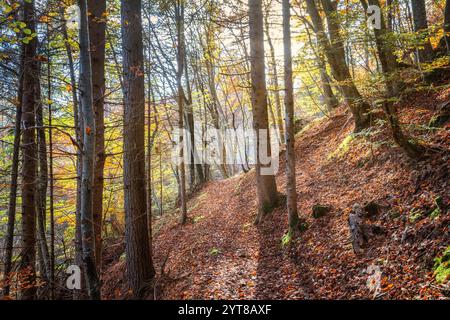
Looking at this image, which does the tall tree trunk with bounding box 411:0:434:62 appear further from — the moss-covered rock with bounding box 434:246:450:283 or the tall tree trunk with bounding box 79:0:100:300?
the tall tree trunk with bounding box 79:0:100:300

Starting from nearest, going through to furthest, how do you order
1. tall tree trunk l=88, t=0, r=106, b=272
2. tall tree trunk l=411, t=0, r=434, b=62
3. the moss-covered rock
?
the moss-covered rock < tall tree trunk l=88, t=0, r=106, b=272 < tall tree trunk l=411, t=0, r=434, b=62

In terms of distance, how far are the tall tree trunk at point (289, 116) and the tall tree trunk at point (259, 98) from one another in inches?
71.6

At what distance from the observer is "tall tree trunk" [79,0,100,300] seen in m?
3.61

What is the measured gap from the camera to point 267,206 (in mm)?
8703

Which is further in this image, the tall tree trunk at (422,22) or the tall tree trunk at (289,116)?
the tall tree trunk at (422,22)

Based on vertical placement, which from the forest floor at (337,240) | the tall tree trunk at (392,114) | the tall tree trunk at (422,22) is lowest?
the forest floor at (337,240)

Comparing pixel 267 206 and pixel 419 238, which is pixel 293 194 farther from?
pixel 419 238

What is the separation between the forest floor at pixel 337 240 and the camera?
4219 millimetres

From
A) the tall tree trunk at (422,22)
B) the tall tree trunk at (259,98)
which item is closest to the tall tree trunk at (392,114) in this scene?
the tall tree trunk at (422,22)

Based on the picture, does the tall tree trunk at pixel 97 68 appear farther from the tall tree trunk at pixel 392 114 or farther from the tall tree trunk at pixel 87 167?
the tall tree trunk at pixel 392 114

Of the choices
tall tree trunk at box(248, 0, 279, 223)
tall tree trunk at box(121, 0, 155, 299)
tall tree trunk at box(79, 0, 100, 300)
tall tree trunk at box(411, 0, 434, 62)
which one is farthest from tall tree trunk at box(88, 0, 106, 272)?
tall tree trunk at box(411, 0, 434, 62)

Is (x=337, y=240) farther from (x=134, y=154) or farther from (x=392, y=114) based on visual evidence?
(x=134, y=154)

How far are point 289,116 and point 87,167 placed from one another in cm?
448

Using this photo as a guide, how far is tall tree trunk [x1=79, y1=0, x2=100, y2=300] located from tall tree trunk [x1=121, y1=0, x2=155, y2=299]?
231 cm
